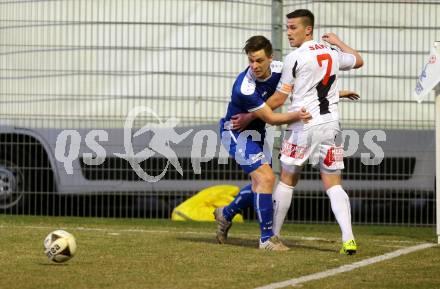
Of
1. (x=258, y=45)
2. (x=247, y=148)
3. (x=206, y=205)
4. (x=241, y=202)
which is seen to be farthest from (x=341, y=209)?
(x=206, y=205)

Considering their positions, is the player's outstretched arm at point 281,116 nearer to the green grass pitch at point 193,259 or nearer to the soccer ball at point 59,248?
the green grass pitch at point 193,259

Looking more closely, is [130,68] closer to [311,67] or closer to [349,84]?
[349,84]

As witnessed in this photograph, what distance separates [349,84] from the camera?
14711mm

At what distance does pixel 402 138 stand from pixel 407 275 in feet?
20.6

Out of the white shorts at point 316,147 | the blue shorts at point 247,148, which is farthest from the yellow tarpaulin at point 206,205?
the white shorts at point 316,147

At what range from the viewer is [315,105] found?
9984 mm

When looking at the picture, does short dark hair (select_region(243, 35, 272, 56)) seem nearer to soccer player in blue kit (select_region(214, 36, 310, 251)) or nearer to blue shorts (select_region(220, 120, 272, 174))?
soccer player in blue kit (select_region(214, 36, 310, 251))

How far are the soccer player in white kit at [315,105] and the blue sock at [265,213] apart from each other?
454 millimetres

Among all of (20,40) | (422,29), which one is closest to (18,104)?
(20,40)

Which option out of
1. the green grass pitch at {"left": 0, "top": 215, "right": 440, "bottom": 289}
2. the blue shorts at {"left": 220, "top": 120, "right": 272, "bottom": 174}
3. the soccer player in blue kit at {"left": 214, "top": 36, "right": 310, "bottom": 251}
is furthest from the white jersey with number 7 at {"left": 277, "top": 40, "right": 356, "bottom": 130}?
the green grass pitch at {"left": 0, "top": 215, "right": 440, "bottom": 289}

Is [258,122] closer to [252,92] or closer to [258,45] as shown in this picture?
[252,92]

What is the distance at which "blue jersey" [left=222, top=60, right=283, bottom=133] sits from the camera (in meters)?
10.1

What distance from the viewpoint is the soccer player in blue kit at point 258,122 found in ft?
33.2

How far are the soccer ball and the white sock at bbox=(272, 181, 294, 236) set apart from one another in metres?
2.11
